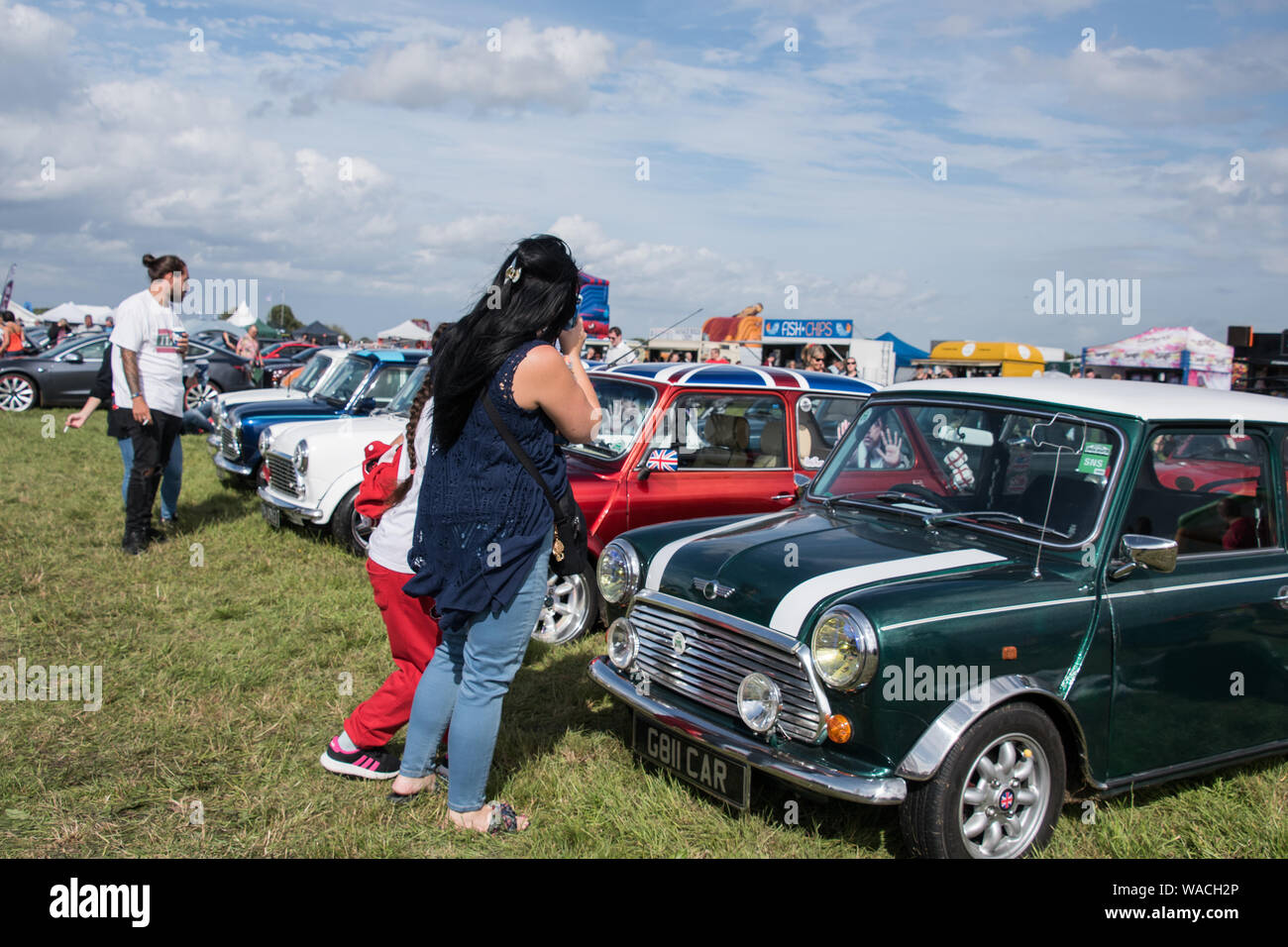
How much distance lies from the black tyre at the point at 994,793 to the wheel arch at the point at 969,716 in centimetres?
5

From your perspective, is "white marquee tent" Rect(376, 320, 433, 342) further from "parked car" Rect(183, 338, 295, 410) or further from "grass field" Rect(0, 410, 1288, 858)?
"grass field" Rect(0, 410, 1288, 858)

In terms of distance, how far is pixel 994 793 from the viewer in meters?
3.13

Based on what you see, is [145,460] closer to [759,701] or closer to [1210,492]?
[759,701]

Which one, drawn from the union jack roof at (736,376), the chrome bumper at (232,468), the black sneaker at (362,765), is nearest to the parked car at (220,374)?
the chrome bumper at (232,468)

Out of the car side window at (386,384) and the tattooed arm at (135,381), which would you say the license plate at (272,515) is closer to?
the tattooed arm at (135,381)

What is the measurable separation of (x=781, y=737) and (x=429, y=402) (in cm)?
164

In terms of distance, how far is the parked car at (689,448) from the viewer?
570 cm

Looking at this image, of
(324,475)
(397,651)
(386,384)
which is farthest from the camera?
(386,384)

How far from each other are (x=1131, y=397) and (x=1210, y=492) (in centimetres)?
55

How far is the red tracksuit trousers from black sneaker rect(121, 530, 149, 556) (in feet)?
14.6

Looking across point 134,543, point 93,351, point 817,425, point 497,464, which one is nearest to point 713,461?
point 817,425

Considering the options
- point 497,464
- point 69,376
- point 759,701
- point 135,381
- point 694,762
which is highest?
point 69,376
